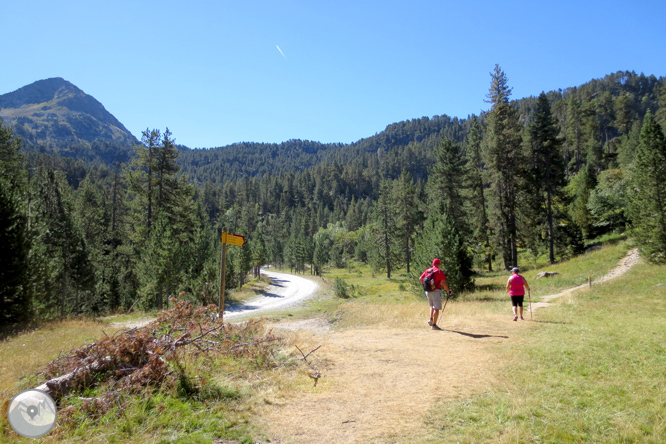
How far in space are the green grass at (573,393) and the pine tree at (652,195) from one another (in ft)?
53.5

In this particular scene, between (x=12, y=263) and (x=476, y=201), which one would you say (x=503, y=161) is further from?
(x=12, y=263)

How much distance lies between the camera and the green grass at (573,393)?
3.95 m

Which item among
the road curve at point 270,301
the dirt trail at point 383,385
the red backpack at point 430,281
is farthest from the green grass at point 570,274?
the road curve at point 270,301

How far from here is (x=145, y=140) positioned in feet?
89.0

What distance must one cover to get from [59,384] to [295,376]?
13.1 ft

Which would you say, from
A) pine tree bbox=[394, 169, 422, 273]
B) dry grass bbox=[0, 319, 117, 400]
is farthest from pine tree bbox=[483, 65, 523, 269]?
dry grass bbox=[0, 319, 117, 400]

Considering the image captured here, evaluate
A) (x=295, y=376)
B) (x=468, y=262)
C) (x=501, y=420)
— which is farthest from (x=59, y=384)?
(x=468, y=262)

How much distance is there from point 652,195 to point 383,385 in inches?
1050

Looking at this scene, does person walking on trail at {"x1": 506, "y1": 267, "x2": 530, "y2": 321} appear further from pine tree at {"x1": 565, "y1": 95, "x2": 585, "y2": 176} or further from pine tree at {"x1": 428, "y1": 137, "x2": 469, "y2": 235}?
pine tree at {"x1": 565, "y1": 95, "x2": 585, "y2": 176}

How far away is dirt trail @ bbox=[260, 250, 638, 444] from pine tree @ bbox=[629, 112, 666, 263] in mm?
19702

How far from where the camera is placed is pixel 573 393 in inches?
200

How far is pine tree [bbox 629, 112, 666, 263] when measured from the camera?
21.0 m

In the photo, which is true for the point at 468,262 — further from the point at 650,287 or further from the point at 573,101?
the point at 573,101

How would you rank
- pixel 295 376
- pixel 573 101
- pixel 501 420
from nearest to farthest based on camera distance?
pixel 501 420 → pixel 295 376 → pixel 573 101
